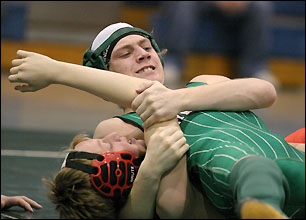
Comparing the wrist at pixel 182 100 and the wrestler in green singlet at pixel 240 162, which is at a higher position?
the wrist at pixel 182 100

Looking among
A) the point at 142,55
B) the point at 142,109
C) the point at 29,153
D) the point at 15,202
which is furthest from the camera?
the point at 29,153

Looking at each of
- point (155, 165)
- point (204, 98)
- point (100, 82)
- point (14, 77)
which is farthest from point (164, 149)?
point (14, 77)

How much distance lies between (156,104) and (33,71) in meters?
0.52

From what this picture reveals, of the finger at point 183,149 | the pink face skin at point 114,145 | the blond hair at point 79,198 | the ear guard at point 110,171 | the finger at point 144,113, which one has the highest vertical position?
the finger at point 144,113

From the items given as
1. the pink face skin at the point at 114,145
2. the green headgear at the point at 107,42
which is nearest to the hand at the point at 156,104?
the pink face skin at the point at 114,145

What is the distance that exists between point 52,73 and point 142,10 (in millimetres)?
7454

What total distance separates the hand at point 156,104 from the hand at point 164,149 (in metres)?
0.05

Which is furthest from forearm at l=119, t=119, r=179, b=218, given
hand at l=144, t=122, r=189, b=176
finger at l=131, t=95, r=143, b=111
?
finger at l=131, t=95, r=143, b=111

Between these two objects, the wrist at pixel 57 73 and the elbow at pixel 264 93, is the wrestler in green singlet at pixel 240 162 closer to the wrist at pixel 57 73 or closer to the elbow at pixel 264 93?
the elbow at pixel 264 93

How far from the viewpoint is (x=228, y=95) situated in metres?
2.59

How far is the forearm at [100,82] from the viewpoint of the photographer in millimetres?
2625

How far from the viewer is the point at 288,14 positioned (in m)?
9.84

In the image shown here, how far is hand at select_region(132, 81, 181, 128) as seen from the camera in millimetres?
2506

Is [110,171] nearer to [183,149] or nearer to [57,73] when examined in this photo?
[183,149]
